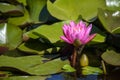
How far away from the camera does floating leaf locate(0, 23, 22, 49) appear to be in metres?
1.68

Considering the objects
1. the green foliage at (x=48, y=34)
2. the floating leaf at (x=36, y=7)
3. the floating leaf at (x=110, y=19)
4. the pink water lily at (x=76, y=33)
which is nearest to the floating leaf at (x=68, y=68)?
the green foliage at (x=48, y=34)

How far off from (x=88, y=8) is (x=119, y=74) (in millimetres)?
426

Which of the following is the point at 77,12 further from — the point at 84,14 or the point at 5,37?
the point at 5,37

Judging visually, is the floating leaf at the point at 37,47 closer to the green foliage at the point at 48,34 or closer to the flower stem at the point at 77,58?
the green foliage at the point at 48,34

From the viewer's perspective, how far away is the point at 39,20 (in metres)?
1.87

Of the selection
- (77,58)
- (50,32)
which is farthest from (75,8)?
(77,58)

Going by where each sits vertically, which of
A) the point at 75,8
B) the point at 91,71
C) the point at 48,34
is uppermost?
the point at 75,8

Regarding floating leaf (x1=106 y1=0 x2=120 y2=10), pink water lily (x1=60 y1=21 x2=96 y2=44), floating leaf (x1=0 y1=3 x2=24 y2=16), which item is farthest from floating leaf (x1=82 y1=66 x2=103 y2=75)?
floating leaf (x1=0 y1=3 x2=24 y2=16)

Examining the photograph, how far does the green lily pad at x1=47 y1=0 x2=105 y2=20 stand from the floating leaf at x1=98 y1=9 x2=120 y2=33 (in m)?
0.11

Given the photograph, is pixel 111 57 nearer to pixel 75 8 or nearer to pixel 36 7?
pixel 75 8

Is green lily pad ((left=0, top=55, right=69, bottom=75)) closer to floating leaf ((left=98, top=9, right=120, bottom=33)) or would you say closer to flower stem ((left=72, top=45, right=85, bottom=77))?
flower stem ((left=72, top=45, right=85, bottom=77))

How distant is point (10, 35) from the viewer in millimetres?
1715

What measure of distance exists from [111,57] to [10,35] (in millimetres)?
522

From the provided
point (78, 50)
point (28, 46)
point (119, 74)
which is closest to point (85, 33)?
point (78, 50)
